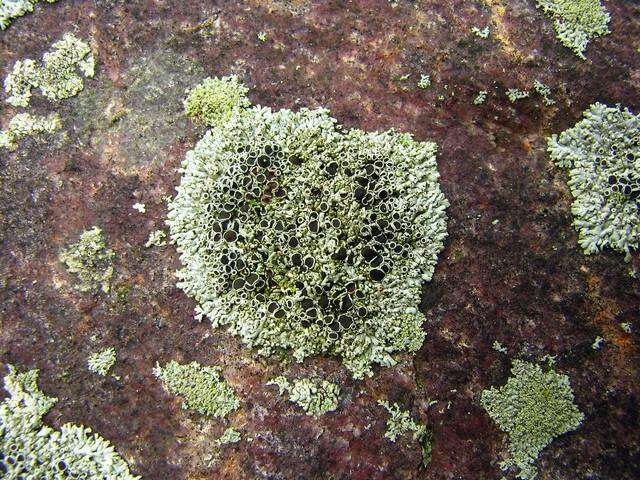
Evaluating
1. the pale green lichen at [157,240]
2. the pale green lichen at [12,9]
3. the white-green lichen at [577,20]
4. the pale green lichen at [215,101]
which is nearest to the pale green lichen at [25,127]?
the pale green lichen at [12,9]

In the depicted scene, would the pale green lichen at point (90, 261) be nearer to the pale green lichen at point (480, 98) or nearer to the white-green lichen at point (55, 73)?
the white-green lichen at point (55, 73)

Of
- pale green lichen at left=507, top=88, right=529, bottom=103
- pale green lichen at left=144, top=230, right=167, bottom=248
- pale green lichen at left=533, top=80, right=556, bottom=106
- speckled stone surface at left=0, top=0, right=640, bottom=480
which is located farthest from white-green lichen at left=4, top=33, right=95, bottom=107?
pale green lichen at left=533, top=80, right=556, bottom=106

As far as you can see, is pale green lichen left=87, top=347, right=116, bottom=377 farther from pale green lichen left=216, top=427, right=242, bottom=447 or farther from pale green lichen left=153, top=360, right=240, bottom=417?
pale green lichen left=216, top=427, right=242, bottom=447

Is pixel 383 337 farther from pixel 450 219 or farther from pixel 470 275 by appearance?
pixel 450 219

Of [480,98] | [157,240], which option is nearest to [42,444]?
[157,240]

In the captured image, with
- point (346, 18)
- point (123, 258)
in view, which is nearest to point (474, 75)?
point (346, 18)
